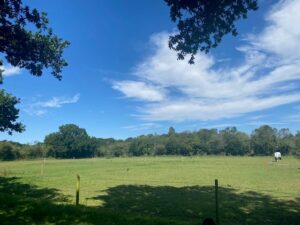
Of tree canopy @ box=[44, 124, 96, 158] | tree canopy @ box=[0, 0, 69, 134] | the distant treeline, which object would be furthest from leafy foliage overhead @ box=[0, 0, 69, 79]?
tree canopy @ box=[44, 124, 96, 158]

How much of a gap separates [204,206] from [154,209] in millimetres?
2843

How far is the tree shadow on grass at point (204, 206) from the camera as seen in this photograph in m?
17.0

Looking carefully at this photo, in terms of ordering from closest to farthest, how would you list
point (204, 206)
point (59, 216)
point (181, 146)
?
point (59, 216) → point (204, 206) → point (181, 146)

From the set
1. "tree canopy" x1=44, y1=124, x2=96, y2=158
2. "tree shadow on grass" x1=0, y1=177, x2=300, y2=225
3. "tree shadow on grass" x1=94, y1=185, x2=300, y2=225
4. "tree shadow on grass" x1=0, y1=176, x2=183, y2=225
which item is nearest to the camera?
"tree shadow on grass" x1=0, y1=176, x2=183, y2=225

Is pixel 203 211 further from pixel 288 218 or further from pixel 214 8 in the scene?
pixel 214 8

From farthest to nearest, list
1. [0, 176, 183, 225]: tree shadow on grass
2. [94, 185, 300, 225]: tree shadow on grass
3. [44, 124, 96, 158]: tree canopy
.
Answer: [44, 124, 96, 158]: tree canopy → [94, 185, 300, 225]: tree shadow on grass → [0, 176, 183, 225]: tree shadow on grass

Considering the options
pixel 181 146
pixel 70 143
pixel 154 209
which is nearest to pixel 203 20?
pixel 154 209

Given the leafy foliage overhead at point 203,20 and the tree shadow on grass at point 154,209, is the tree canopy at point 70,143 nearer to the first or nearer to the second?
the tree shadow on grass at point 154,209

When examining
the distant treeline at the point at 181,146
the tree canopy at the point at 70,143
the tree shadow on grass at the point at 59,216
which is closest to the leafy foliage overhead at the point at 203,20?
the tree shadow on grass at the point at 59,216

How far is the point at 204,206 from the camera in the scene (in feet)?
66.8

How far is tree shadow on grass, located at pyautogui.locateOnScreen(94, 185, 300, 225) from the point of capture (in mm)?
17000

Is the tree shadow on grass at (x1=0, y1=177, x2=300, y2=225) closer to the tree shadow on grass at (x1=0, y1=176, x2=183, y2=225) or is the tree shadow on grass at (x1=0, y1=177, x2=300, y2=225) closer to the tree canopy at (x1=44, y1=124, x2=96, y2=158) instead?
the tree shadow on grass at (x1=0, y1=176, x2=183, y2=225)

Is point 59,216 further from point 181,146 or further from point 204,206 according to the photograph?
point 181,146

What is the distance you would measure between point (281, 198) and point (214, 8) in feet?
45.5
